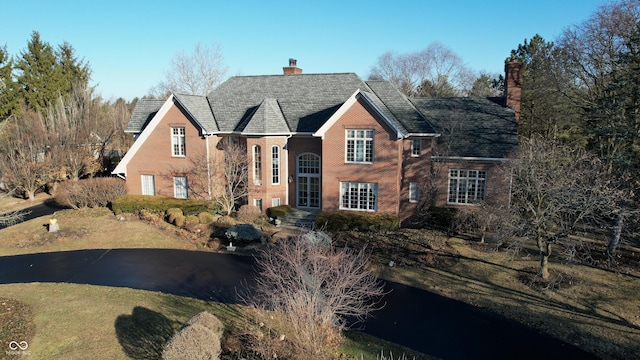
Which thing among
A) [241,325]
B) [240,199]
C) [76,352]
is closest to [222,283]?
[241,325]

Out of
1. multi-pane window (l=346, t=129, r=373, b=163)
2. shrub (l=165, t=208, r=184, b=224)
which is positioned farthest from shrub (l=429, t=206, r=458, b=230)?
shrub (l=165, t=208, r=184, b=224)

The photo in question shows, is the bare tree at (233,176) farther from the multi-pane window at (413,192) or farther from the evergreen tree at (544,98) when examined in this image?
the evergreen tree at (544,98)

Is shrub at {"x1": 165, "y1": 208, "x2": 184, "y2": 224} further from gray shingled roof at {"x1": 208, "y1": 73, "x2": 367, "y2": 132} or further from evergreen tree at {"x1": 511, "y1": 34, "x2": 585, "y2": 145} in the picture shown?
evergreen tree at {"x1": 511, "y1": 34, "x2": 585, "y2": 145}

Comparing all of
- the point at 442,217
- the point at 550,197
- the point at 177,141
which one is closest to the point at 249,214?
the point at 177,141

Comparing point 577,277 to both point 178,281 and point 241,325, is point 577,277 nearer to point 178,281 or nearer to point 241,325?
point 241,325

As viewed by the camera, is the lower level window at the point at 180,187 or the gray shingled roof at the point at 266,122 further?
the lower level window at the point at 180,187

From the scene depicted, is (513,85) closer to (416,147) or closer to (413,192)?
(416,147)

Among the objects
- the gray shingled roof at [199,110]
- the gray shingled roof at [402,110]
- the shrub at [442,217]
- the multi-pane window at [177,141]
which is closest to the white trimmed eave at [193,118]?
the gray shingled roof at [199,110]
